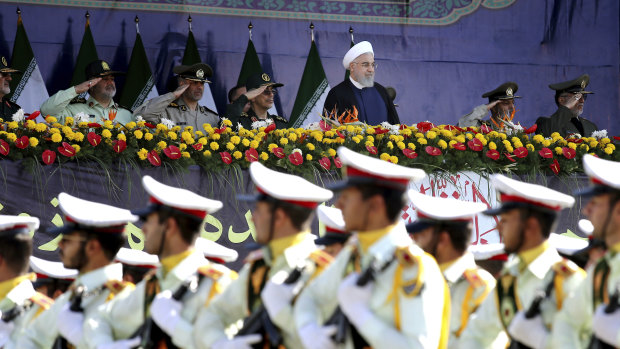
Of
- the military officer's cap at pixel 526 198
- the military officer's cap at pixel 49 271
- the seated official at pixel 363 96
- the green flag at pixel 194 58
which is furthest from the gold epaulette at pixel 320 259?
the green flag at pixel 194 58

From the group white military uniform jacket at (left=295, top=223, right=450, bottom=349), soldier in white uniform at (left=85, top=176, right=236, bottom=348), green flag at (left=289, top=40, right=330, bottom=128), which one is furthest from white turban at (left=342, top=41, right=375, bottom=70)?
white military uniform jacket at (left=295, top=223, right=450, bottom=349)

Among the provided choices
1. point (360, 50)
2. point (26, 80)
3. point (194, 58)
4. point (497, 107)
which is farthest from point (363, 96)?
point (26, 80)

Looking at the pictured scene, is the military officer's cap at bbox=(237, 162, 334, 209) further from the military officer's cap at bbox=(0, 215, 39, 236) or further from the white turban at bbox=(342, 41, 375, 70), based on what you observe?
the white turban at bbox=(342, 41, 375, 70)

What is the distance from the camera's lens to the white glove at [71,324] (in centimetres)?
473

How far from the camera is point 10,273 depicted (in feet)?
17.2

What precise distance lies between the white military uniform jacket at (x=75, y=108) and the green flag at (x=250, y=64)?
1807 mm

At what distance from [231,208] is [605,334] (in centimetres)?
380

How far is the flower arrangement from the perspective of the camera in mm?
6992

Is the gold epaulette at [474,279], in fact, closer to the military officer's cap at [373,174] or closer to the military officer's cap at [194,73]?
the military officer's cap at [373,174]

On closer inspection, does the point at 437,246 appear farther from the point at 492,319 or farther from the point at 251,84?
the point at 251,84

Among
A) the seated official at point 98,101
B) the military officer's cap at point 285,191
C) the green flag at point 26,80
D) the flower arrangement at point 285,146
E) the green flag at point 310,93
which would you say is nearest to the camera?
the military officer's cap at point 285,191

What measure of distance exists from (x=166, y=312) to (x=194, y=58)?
672cm

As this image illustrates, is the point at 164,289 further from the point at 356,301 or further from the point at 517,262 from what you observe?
the point at 517,262

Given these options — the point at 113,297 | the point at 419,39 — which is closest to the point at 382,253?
the point at 113,297
